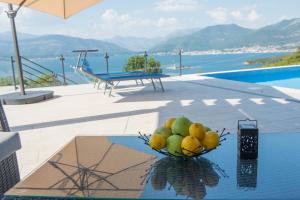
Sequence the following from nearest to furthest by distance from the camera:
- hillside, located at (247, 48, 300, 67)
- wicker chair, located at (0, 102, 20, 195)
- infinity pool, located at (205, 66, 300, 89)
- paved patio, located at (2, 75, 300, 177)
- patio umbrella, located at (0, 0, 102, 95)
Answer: wicker chair, located at (0, 102, 20, 195), paved patio, located at (2, 75, 300, 177), patio umbrella, located at (0, 0, 102, 95), infinity pool, located at (205, 66, 300, 89), hillside, located at (247, 48, 300, 67)

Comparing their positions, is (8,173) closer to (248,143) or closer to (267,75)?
(248,143)

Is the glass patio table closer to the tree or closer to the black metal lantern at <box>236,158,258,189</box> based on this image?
the black metal lantern at <box>236,158,258,189</box>

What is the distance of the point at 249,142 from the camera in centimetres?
136

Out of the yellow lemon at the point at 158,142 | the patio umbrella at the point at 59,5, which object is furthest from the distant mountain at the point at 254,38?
the yellow lemon at the point at 158,142

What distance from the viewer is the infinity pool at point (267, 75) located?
8.75 m

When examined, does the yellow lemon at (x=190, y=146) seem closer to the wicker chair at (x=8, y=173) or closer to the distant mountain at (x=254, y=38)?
the wicker chair at (x=8, y=173)

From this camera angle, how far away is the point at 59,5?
448 cm

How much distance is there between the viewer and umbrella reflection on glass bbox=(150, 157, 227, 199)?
1.10m

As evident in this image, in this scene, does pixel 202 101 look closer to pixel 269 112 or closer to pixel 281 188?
pixel 269 112

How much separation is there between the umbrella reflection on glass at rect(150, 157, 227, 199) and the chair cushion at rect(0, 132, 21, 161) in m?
0.92

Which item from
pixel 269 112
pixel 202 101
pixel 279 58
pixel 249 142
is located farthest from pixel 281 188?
pixel 279 58

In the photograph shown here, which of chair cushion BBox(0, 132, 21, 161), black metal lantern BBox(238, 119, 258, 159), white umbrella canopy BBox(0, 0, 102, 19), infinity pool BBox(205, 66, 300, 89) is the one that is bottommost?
infinity pool BBox(205, 66, 300, 89)

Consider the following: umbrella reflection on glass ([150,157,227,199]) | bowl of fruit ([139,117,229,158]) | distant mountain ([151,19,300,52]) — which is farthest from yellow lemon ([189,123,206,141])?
distant mountain ([151,19,300,52])

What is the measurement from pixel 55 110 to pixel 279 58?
13.8m
